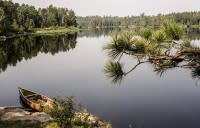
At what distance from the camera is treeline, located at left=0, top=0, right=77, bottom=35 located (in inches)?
4945

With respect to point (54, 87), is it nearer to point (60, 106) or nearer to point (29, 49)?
point (60, 106)

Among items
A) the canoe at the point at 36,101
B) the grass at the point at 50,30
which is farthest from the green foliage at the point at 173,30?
the grass at the point at 50,30

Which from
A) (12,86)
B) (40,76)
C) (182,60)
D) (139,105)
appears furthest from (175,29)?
(40,76)

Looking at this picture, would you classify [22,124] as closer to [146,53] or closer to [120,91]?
[146,53]

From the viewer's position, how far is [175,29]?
7199 millimetres

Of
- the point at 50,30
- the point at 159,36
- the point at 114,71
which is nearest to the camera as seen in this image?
the point at 159,36

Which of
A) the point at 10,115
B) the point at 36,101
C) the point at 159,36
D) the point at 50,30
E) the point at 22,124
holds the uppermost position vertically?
the point at 159,36

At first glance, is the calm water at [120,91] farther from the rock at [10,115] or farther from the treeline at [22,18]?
the treeline at [22,18]

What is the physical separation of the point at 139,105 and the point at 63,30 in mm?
161636

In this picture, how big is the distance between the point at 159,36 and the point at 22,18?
147884mm

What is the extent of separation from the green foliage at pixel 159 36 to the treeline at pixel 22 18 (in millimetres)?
116524

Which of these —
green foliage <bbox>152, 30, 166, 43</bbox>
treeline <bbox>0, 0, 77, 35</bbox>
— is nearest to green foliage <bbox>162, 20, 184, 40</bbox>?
green foliage <bbox>152, 30, 166, 43</bbox>

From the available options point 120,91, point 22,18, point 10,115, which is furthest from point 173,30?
point 22,18

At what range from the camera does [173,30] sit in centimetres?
722
